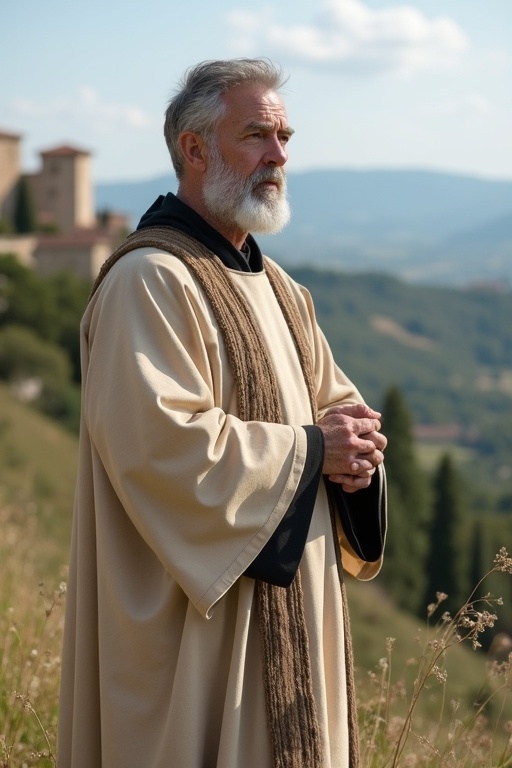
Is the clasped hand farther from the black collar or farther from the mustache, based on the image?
the mustache

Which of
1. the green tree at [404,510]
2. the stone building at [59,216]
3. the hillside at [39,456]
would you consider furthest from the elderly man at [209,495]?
the stone building at [59,216]

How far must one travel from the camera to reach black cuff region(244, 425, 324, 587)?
2561 millimetres

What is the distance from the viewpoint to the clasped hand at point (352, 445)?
269cm

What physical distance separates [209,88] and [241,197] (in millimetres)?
301

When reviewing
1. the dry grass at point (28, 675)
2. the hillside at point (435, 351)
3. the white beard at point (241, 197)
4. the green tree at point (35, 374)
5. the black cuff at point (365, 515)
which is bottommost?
the hillside at point (435, 351)

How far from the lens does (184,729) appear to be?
2.53 metres

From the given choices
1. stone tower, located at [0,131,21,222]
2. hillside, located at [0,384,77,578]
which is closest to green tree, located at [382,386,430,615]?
hillside, located at [0,384,77,578]

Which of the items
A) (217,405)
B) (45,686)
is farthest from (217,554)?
(45,686)

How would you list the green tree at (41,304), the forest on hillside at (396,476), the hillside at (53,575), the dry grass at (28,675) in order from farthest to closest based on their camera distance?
the green tree at (41,304)
the hillside at (53,575)
the forest on hillside at (396,476)
the dry grass at (28,675)

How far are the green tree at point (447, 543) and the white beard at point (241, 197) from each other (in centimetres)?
4549

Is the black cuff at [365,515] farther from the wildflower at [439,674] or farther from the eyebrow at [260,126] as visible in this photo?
the eyebrow at [260,126]

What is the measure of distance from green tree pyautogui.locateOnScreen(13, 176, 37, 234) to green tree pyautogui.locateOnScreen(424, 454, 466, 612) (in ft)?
113

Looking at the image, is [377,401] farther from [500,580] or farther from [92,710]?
[92,710]

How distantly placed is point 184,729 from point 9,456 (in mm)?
31067
